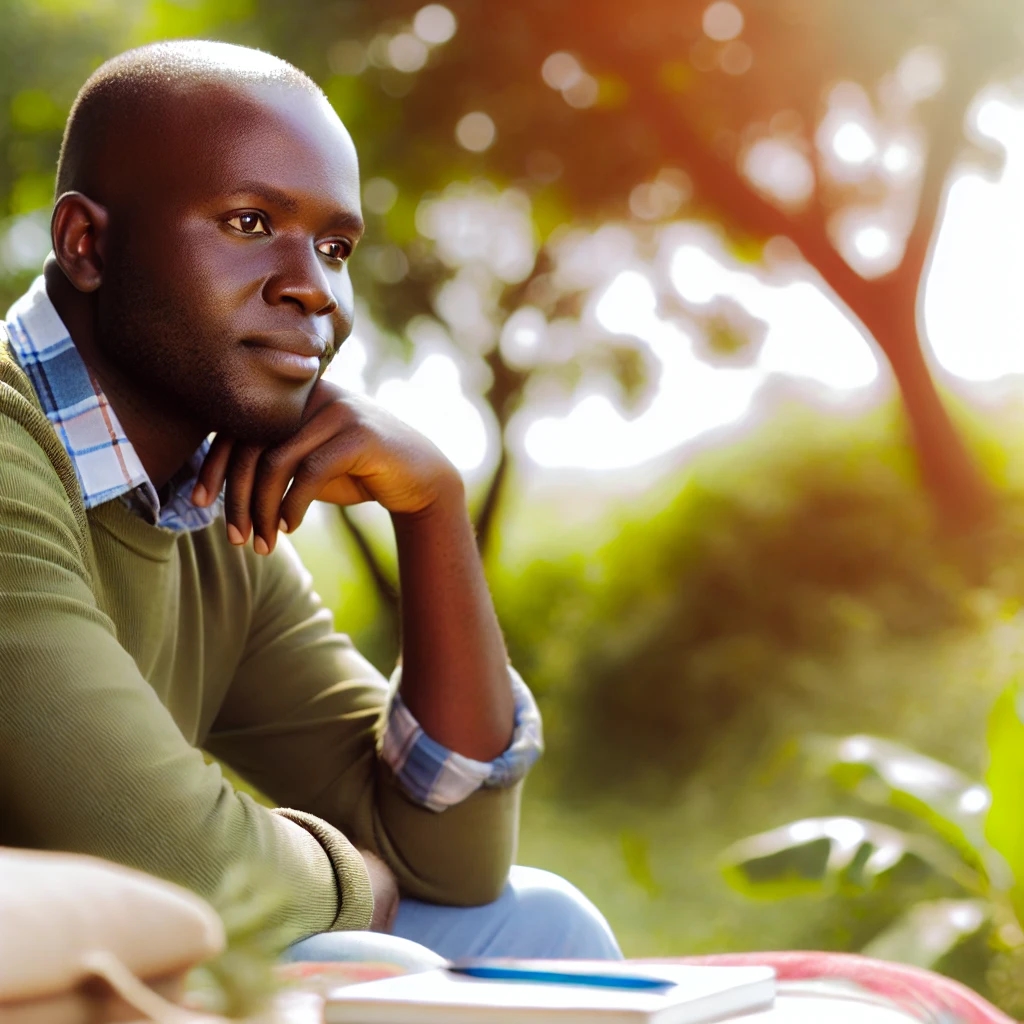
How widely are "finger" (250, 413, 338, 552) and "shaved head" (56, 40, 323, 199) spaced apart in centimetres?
28

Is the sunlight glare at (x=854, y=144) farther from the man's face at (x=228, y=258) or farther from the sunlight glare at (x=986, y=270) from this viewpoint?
the man's face at (x=228, y=258)

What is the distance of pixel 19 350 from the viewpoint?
3.85ft

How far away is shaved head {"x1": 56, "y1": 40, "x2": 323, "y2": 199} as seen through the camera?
46.8 inches

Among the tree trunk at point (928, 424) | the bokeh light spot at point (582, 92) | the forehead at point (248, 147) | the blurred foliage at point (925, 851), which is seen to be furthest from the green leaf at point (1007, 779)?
the bokeh light spot at point (582, 92)

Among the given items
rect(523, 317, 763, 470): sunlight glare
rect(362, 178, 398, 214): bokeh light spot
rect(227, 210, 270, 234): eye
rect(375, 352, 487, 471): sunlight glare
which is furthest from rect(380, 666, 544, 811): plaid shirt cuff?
rect(362, 178, 398, 214): bokeh light spot

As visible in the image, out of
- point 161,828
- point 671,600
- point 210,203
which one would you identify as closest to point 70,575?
point 161,828

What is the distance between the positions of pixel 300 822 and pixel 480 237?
4.26 metres

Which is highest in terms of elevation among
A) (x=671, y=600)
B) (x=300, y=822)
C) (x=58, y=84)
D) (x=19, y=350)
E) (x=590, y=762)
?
(x=58, y=84)

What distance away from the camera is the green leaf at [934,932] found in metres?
3.06

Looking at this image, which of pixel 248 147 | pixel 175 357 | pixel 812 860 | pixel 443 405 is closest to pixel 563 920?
pixel 175 357

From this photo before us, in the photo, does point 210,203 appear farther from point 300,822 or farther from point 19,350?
point 300,822

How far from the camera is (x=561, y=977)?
0.59m

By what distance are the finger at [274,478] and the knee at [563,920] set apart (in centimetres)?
44

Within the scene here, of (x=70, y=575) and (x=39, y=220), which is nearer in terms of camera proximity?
(x=70, y=575)
